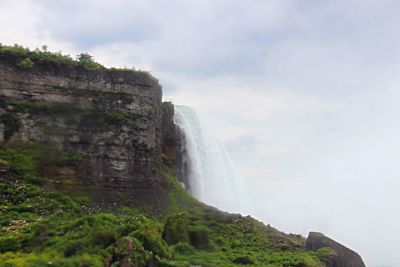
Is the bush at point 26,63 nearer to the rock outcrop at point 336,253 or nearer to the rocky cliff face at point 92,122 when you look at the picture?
the rocky cliff face at point 92,122

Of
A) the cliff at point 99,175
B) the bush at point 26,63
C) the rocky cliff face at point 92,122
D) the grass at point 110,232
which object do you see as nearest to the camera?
the grass at point 110,232

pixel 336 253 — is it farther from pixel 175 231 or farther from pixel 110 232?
pixel 110 232

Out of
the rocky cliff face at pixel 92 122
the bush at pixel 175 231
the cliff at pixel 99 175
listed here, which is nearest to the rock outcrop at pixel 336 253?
the cliff at pixel 99 175

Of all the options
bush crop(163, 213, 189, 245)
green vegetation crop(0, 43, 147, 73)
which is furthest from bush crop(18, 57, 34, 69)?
bush crop(163, 213, 189, 245)

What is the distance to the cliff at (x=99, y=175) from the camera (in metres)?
31.0

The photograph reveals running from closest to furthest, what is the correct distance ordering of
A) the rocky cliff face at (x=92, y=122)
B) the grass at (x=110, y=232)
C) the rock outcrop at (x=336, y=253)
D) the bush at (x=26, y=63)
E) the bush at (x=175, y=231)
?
the grass at (x=110, y=232)
the bush at (x=175, y=231)
the rock outcrop at (x=336, y=253)
the rocky cliff face at (x=92, y=122)
the bush at (x=26, y=63)

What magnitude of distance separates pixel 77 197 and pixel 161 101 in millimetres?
13115

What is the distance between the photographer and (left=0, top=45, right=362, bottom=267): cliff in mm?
30953

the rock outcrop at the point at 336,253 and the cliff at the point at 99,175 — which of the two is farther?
the rock outcrop at the point at 336,253

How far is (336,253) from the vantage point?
115 feet

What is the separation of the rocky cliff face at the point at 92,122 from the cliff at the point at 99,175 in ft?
0.22

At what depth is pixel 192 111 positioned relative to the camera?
56.4 metres

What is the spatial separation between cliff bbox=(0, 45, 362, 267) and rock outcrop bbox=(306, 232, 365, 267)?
0.15 metres

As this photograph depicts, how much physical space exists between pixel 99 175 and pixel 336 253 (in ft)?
52.8
